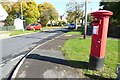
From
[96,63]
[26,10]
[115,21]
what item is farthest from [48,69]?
[26,10]

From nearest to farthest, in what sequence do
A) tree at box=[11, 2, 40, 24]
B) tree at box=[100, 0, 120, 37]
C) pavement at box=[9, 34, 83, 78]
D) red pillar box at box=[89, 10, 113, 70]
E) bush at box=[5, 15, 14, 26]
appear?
1. pavement at box=[9, 34, 83, 78]
2. red pillar box at box=[89, 10, 113, 70]
3. tree at box=[100, 0, 120, 37]
4. bush at box=[5, 15, 14, 26]
5. tree at box=[11, 2, 40, 24]

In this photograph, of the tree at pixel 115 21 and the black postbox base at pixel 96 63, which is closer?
the black postbox base at pixel 96 63

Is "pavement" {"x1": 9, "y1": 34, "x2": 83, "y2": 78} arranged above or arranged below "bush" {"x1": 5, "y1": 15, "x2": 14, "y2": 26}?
below

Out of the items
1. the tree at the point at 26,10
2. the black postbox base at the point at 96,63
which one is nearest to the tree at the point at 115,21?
the black postbox base at the point at 96,63

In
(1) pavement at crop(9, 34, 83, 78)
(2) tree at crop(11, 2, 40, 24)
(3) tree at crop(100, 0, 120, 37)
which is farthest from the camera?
(2) tree at crop(11, 2, 40, 24)

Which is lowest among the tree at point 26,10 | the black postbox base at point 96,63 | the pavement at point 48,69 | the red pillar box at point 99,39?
the pavement at point 48,69

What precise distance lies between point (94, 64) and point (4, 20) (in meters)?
37.7

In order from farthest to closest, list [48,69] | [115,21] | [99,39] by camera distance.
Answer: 1. [115,21]
2. [99,39]
3. [48,69]

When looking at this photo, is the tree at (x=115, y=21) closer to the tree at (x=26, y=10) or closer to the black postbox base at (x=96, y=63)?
the black postbox base at (x=96, y=63)

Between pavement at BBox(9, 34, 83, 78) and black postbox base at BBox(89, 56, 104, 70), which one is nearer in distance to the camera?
pavement at BBox(9, 34, 83, 78)

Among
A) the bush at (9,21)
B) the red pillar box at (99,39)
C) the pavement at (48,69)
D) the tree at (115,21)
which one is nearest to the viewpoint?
the pavement at (48,69)

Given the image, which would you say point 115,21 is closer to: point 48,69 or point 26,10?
point 48,69

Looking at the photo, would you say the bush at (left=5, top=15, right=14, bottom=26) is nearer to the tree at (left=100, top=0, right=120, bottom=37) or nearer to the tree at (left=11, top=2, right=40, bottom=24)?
the tree at (left=11, top=2, right=40, bottom=24)

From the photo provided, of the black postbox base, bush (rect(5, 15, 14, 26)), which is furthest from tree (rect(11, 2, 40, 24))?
the black postbox base
